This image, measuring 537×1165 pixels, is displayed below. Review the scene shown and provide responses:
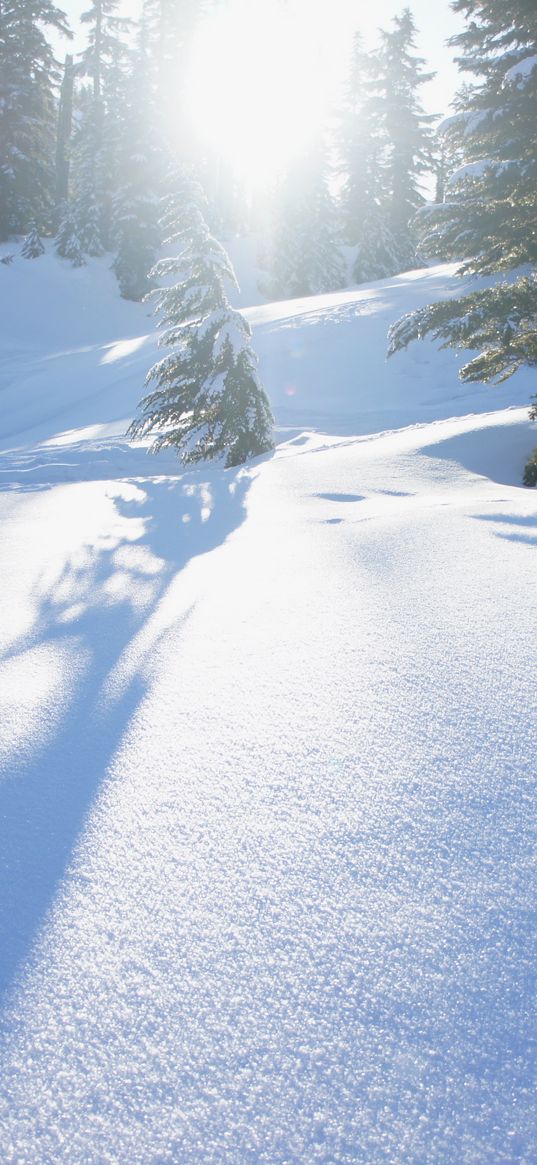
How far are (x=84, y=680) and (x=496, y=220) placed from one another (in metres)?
8.25

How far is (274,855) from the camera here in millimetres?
1488

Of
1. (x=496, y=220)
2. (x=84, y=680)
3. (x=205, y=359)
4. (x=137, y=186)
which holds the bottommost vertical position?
(x=84, y=680)

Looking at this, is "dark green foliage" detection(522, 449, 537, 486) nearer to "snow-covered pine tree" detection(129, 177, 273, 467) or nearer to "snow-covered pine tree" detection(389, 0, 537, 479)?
"snow-covered pine tree" detection(389, 0, 537, 479)

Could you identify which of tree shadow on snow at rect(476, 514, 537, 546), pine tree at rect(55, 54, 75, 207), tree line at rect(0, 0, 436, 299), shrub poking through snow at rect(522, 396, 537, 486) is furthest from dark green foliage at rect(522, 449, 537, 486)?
pine tree at rect(55, 54, 75, 207)

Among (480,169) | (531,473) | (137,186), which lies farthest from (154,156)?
(531,473)

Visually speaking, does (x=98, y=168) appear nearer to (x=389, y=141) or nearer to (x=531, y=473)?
(x=389, y=141)

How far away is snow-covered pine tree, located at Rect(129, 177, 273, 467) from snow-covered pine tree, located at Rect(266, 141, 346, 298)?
24.0 metres

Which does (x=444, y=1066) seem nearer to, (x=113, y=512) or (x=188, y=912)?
(x=188, y=912)

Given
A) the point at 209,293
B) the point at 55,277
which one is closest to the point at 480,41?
the point at 209,293

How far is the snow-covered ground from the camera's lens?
100 cm

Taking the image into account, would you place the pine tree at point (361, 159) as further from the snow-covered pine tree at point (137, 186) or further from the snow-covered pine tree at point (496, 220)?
the snow-covered pine tree at point (496, 220)

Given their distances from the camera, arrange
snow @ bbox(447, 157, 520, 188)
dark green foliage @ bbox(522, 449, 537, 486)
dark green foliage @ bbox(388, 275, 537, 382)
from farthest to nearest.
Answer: snow @ bbox(447, 157, 520, 188), dark green foliage @ bbox(388, 275, 537, 382), dark green foliage @ bbox(522, 449, 537, 486)

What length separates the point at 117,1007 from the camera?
1.16 m

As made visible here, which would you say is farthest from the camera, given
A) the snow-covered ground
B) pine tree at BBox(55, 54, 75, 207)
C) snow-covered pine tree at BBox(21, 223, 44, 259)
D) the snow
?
pine tree at BBox(55, 54, 75, 207)
